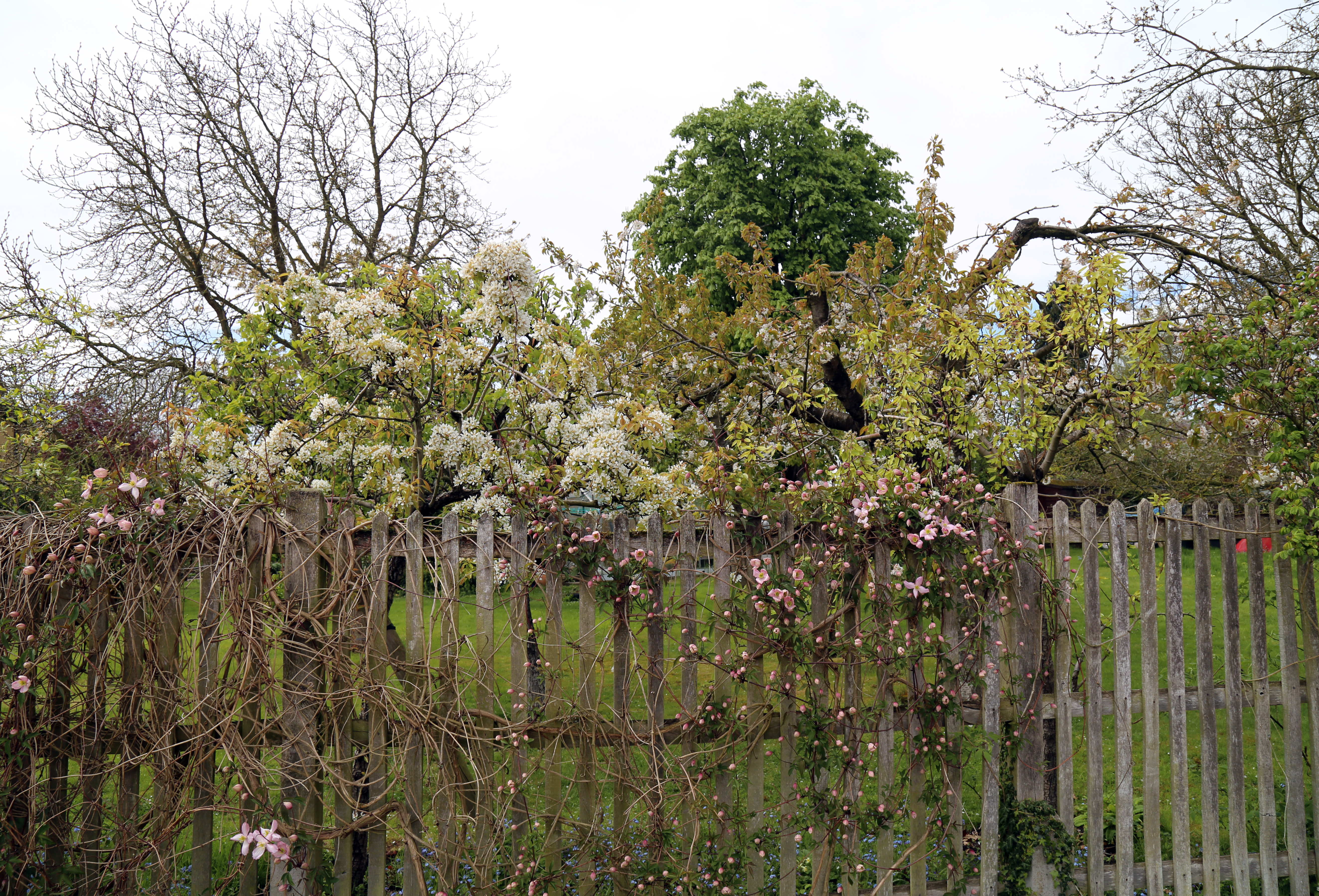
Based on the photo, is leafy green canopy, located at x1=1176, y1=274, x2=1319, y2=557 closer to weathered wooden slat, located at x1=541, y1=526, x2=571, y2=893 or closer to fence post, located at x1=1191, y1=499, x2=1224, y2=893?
fence post, located at x1=1191, y1=499, x2=1224, y2=893

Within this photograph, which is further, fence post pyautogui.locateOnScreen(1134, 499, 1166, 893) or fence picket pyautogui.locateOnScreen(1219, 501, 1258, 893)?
fence picket pyautogui.locateOnScreen(1219, 501, 1258, 893)

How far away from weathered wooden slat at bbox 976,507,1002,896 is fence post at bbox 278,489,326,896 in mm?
2100

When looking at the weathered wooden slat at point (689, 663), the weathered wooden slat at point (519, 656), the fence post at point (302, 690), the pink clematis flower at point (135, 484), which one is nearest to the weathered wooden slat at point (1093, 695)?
the weathered wooden slat at point (689, 663)

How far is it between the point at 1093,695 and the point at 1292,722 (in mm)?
1110

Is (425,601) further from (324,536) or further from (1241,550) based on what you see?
(1241,550)

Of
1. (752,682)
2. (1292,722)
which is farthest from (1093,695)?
(752,682)

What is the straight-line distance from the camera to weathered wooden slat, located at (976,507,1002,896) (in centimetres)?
314

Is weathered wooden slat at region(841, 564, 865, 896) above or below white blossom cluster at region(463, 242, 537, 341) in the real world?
below

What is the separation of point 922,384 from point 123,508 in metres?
3.65

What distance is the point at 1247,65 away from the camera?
5094mm

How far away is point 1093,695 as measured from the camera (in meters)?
3.37

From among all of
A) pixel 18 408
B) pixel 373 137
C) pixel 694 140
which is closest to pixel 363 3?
pixel 373 137

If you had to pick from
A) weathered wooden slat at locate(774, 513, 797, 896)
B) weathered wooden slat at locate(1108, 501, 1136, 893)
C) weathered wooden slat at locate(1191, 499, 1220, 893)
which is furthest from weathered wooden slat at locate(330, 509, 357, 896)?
weathered wooden slat at locate(1191, 499, 1220, 893)

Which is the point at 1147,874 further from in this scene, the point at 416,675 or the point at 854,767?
the point at 416,675
